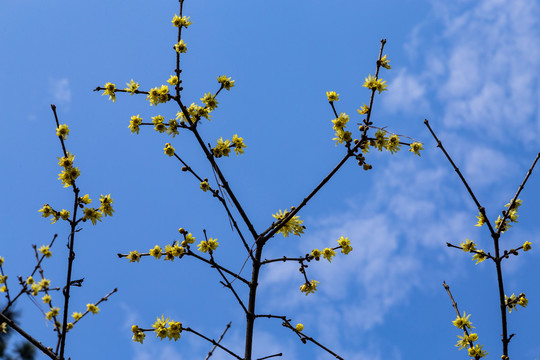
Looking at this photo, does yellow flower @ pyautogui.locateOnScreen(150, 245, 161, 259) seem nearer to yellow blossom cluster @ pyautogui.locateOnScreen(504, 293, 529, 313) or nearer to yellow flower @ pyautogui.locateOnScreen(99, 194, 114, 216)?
yellow flower @ pyautogui.locateOnScreen(99, 194, 114, 216)

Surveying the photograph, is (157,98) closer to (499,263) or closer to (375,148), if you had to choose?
(375,148)

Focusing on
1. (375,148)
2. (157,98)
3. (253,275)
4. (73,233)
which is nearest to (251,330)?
(253,275)

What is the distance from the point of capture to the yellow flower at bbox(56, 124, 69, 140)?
163 inches

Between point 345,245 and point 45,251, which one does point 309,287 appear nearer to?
point 345,245

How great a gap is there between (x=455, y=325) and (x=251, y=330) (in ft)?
6.64

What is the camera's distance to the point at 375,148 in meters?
4.80

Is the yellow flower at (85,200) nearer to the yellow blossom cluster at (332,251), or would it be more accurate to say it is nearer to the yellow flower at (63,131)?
the yellow flower at (63,131)

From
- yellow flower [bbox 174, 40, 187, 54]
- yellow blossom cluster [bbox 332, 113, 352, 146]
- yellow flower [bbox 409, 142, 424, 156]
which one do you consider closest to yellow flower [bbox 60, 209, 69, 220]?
yellow flower [bbox 174, 40, 187, 54]

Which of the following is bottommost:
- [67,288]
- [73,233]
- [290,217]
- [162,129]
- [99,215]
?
[67,288]

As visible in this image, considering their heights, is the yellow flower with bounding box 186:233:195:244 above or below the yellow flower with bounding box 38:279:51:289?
below

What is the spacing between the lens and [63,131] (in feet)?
14.1

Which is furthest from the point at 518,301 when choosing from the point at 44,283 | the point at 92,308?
the point at 44,283

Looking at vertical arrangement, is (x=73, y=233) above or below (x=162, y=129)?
below

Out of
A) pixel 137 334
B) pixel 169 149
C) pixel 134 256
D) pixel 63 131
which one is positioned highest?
pixel 169 149
